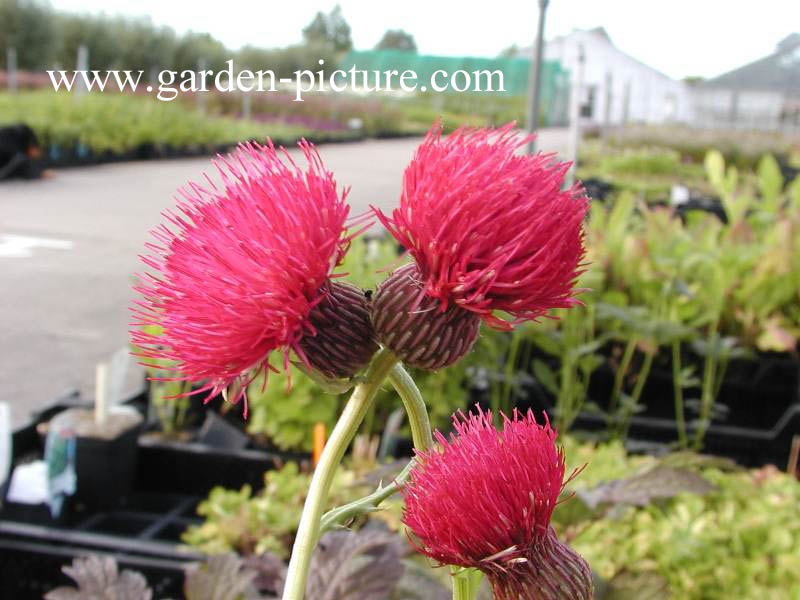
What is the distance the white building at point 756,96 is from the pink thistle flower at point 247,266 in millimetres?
26891

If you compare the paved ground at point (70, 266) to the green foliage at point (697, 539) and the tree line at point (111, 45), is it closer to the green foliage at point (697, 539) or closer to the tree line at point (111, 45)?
the green foliage at point (697, 539)

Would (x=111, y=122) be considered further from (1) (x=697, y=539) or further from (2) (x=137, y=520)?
(1) (x=697, y=539)

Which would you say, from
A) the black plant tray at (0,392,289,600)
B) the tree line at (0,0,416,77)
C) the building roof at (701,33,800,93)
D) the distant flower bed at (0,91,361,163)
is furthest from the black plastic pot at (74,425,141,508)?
the building roof at (701,33,800,93)

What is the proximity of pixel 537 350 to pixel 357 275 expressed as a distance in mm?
1006

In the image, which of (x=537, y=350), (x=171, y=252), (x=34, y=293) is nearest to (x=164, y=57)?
(x=34, y=293)

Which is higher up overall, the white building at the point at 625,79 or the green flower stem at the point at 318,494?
the white building at the point at 625,79

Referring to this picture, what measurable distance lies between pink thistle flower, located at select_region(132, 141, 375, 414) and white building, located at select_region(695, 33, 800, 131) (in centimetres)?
2689

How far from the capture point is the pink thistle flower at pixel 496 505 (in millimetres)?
502

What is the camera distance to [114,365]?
7.13 feet

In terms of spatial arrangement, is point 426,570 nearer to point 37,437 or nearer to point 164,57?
point 37,437

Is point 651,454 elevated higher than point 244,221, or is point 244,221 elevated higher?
point 244,221

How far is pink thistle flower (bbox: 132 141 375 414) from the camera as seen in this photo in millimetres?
463

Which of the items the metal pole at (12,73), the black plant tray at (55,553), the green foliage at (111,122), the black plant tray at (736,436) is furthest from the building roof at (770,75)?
the black plant tray at (55,553)

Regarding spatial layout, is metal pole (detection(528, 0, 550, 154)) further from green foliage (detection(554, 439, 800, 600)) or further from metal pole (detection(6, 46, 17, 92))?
metal pole (detection(6, 46, 17, 92))
